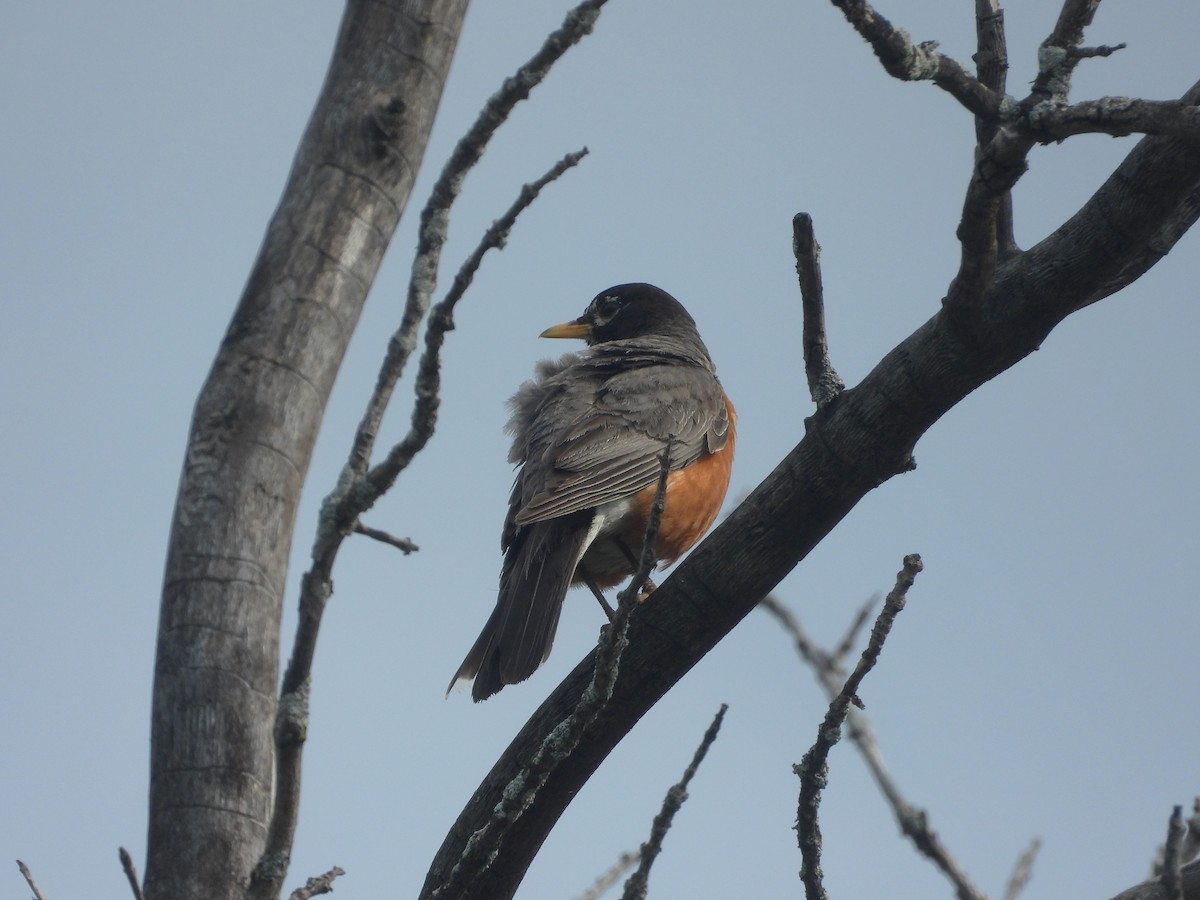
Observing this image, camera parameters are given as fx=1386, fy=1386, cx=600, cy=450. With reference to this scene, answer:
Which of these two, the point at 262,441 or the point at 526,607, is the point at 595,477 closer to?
the point at 526,607

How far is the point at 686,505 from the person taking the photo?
5344 mm

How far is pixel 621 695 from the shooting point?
9.59 ft

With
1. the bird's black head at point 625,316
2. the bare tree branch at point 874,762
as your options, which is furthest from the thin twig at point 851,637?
the bird's black head at point 625,316

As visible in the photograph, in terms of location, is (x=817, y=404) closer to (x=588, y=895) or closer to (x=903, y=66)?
(x=903, y=66)

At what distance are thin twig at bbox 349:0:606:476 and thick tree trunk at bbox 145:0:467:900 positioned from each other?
1.46ft

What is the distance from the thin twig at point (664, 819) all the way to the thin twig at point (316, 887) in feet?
2.48

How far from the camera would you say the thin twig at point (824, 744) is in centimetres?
247

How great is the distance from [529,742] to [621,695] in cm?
22

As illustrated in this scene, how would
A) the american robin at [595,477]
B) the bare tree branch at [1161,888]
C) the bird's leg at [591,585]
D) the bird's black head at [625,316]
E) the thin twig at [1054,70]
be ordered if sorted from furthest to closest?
1. the bird's black head at [625,316]
2. the bird's leg at [591,585]
3. the american robin at [595,477]
4. the thin twig at [1054,70]
5. the bare tree branch at [1161,888]

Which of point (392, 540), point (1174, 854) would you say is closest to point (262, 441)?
point (392, 540)

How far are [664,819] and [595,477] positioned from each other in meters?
2.25

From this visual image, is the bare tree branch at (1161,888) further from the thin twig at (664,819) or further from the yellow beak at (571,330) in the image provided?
the yellow beak at (571,330)

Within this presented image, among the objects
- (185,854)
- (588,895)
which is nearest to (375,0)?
(185,854)

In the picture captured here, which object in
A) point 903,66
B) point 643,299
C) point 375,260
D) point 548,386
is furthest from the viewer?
point 643,299
